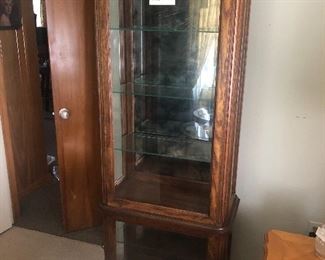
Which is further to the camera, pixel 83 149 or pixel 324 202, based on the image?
pixel 83 149

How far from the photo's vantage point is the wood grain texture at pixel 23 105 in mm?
2354

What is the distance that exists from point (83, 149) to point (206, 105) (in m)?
1.00

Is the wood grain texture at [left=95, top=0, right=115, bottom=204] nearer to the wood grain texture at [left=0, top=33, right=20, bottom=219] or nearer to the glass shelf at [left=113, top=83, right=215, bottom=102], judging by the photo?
the glass shelf at [left=113, top=83, right=215, bottom=102]

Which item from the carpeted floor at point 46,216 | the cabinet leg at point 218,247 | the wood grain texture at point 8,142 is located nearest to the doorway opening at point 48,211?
the carpeted floor at point 46,216

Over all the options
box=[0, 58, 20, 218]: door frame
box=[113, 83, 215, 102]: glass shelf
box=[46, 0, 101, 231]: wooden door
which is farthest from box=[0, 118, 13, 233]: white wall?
box=[113, 83, 215, 102]: glass shelf

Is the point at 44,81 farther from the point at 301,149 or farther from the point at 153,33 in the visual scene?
the point at 301,149

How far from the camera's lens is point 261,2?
138cm

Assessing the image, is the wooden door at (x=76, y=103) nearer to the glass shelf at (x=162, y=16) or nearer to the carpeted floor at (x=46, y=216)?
the carpeted floor at (x=46, y=216)

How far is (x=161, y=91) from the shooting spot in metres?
1.46

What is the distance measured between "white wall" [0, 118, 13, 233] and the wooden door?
39 centimetres

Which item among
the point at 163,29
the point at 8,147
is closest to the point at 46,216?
the point at 8,147

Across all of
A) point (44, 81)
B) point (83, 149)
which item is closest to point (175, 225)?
point (83, 149)

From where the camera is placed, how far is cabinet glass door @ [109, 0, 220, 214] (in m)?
1.33

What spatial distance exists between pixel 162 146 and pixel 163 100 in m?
0.21
